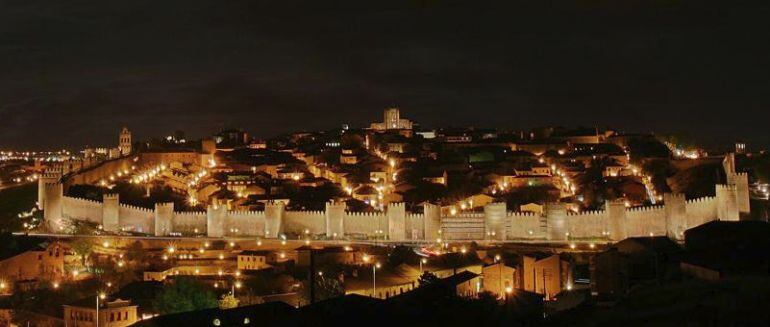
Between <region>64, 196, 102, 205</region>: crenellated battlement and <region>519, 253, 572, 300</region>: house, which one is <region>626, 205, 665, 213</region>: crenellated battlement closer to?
<region>519, 253, 572, 300</region>: house

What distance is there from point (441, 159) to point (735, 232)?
20694 millimetres

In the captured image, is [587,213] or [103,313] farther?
[587,213]

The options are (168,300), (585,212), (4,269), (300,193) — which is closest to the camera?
(168,300)

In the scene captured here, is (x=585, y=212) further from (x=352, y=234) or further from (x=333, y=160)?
(x=333, y=160)

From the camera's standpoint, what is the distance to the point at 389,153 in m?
39.4

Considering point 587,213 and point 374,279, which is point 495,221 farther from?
point 374,279

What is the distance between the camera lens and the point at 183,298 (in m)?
16.2

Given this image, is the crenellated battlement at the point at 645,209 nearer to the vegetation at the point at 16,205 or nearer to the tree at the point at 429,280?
the tree at the point at 429,280

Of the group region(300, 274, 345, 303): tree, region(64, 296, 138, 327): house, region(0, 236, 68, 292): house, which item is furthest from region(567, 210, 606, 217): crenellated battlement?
region(0, 236, 68, 292): house

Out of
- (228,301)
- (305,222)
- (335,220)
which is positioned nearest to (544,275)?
(228,301)

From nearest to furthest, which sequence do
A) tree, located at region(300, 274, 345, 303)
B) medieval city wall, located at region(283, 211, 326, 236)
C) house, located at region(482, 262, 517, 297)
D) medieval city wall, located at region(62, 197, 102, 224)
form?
tree, located at region(300, 274, 345, 303) → house, located at region(482, 262, 517, 297) → medieval city wall, located at region(283, 211, 326, 236) → medieval city wall, located at region(62, 197, 102, 224)

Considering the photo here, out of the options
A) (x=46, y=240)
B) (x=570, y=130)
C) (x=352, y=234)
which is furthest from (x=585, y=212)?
(x=570, y=130)

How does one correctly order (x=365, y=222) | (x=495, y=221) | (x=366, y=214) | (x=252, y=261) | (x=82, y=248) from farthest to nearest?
1. (x=366, y=214)
2. (x=365, y=222)
3. (x=495, y=221)
4. (x=82, y=248)
5. (x=252, y=261)

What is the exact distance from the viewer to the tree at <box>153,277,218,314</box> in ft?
52.4
